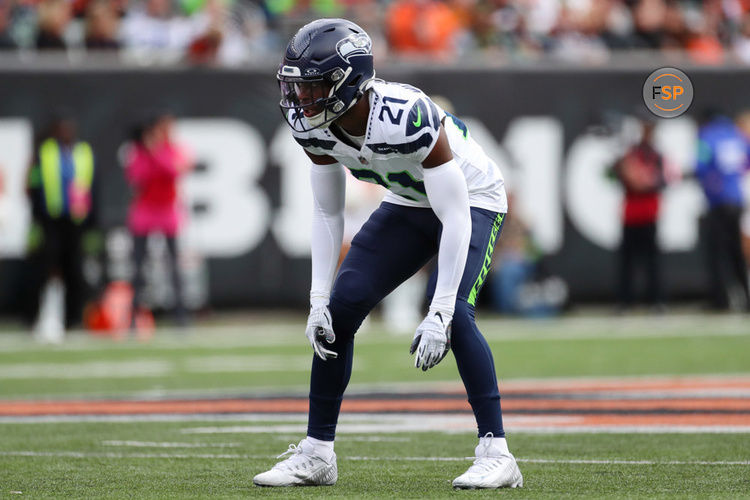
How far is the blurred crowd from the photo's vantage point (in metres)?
13.9

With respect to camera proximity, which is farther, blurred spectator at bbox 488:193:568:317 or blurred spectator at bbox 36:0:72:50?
blurred spectator at bbox 488:193:568:317

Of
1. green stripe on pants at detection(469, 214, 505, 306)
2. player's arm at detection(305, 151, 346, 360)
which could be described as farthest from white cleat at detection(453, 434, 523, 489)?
player's arm at detection(305, 151, 346, 360)

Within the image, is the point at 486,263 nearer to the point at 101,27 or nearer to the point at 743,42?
the point at 101,27

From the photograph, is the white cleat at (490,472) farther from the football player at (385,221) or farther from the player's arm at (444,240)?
the player's arm at (444,240)

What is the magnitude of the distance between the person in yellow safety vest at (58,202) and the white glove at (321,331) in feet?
26.9

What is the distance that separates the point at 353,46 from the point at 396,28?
1001 centimetres

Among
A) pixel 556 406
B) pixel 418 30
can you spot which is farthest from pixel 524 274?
pixel 556 406

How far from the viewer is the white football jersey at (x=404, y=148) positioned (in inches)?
187

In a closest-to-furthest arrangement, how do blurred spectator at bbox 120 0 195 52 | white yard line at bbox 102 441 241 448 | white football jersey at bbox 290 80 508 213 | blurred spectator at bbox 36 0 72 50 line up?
1. white football jersey at bbox 290 80 508 213
2. white yard line at bbox 102 441 241 448
3. blurred spectator at bbox 36 0 72 50
4. blurred spectator at bbox 120 0 195 52

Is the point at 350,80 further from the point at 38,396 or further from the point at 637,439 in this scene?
the point at 38,396

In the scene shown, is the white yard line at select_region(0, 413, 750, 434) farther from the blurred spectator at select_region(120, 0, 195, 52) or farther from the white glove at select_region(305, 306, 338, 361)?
the blurred spectator at select_region(120, 0, 195, 52)

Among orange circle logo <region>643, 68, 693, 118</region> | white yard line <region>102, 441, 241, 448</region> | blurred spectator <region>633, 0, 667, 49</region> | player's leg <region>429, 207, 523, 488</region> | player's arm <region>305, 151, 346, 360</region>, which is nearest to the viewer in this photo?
Answer: player's leg <region>429, 207, 523, 488</region>

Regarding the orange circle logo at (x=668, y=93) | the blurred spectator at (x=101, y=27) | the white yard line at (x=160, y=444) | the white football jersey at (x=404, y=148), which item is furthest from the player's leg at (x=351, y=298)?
the blurred spectator at (x=101, y=27)

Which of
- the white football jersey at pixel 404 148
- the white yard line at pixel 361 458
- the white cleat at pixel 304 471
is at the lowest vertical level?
the white yard line at pixel 361 458
